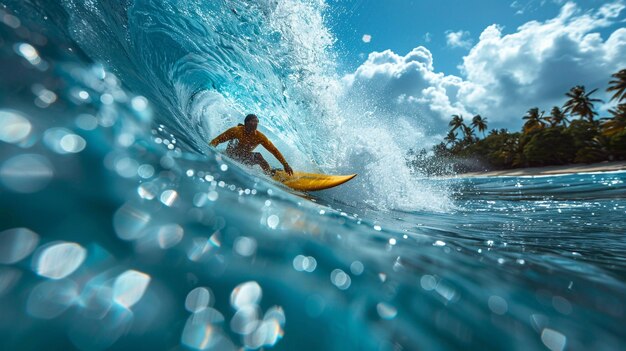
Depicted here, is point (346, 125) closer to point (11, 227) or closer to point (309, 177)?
point (309, 177)

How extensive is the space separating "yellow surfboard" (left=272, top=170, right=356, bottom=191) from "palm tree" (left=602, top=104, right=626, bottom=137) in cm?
3028

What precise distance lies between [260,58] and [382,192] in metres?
4.18

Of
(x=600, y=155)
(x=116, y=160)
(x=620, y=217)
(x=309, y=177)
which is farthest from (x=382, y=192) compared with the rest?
(x=600, y=155)

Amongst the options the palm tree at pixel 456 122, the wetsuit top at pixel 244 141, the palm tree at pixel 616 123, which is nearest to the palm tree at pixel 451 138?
the palm tree at pixel 456 122

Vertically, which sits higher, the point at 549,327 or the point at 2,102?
the point at 549,327

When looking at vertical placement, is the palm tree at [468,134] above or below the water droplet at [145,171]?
above

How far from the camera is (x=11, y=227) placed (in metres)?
0.66

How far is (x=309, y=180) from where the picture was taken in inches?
163

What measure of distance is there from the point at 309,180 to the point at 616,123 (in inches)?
1242

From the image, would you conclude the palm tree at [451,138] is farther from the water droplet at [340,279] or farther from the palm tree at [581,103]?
the water droplet at [340,279]

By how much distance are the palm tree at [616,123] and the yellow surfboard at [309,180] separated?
3028 cm

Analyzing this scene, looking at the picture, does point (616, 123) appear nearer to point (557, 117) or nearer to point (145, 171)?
point (557, 117)

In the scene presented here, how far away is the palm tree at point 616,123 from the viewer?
24.2 m

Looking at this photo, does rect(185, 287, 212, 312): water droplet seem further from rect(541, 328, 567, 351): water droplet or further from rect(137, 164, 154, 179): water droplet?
rect(541, 328, 567, 351): water droplet
